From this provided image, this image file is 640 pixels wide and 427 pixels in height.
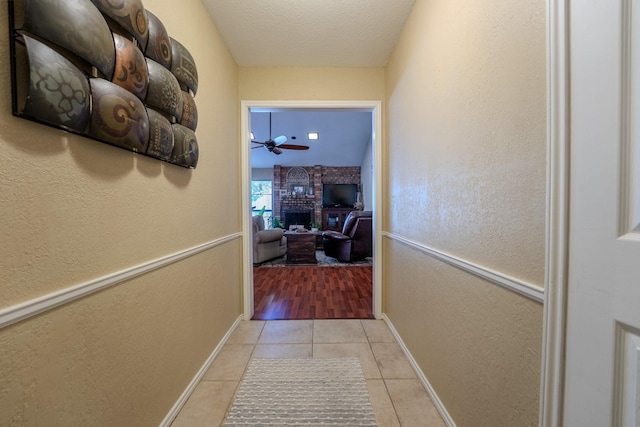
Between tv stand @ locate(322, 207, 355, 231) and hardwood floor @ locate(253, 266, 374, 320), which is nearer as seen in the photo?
hardwood floor @ locate(253, 266, 374, 320)

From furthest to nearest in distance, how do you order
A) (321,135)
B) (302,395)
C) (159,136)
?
(321,135) → (302,395) → (159,136)

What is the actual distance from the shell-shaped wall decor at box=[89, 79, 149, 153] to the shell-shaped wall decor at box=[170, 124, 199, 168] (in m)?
0.23

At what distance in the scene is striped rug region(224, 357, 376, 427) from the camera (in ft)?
4.16

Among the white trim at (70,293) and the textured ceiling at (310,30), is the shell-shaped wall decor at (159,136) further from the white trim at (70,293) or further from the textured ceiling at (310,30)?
the textured ceiling at (310,30)

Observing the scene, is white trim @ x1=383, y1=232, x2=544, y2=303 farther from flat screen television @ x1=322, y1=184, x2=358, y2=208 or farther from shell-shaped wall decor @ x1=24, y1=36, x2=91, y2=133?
flat screen television @ x1=322, y1=184, x2=358, y2=208

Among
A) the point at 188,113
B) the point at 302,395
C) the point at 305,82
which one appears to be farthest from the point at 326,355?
the point at 305,82

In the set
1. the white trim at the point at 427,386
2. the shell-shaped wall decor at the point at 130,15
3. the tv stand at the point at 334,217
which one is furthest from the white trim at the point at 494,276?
the tv stand at the point at 334,217

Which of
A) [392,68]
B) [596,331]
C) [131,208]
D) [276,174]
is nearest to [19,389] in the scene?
[131,208]

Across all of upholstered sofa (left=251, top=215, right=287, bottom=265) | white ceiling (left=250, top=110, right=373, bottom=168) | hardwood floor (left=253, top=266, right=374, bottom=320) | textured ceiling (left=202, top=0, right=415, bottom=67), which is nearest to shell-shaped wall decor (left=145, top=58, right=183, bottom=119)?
textured ceiling (left=202, top=0, right=415, bottom=67)

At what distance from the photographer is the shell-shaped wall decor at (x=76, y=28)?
2.02ft

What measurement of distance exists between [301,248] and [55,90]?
4.23 metres

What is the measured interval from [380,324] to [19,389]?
7.27 ft

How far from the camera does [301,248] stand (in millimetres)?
4750

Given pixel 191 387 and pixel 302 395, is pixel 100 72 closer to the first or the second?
pixel 191 387
